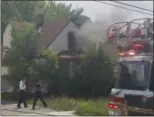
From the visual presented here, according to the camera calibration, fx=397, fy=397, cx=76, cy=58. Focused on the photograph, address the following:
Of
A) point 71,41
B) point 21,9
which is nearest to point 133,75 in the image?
point 71,41

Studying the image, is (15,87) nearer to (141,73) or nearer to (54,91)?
(54,91)

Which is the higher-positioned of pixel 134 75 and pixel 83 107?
pixel 134 75

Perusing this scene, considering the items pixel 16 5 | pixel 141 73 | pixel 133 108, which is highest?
pixel 16 5

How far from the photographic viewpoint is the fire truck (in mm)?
7445

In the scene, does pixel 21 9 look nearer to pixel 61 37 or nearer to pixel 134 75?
pixel 61 37

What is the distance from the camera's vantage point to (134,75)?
25.4 feet

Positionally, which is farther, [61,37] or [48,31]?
[48,31]

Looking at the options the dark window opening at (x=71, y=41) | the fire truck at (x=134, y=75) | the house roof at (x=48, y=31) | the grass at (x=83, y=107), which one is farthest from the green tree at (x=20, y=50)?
the fire truck at (x=134, y=75)

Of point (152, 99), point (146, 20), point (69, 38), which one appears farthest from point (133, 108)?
point (69, 38)

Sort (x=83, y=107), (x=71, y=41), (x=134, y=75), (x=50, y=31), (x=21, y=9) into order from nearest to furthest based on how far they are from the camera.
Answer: (x=134, y=75), (x=83, y=107), (x=71, y=41), (x=50, y=31), (x=21, y=9)

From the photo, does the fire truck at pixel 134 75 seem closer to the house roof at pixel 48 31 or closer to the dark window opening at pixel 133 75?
the dark window opening at pixel 133 75

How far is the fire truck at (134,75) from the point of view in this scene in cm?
745

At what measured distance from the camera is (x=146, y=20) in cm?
868

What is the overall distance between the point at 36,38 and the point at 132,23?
13.1 m
